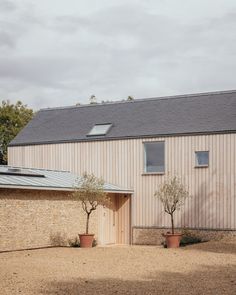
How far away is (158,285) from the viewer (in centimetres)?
1388

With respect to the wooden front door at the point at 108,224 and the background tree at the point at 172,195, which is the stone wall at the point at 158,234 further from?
the background tree at the point at 172,195

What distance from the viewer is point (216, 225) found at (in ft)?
89.1

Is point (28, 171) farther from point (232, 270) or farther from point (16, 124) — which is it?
point (16, 124)

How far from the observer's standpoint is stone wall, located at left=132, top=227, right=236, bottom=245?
27078 mm

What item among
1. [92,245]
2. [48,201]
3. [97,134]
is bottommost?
[92,245]

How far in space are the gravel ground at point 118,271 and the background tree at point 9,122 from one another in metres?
25.5

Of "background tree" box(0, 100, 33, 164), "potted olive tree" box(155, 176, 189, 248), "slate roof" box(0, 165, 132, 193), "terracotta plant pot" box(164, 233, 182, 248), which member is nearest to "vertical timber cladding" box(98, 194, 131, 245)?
"slate roof" box(0, 165, 132, 193)

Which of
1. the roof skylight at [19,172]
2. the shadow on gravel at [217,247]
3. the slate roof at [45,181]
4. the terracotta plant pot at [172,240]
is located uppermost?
the roof skylight at [19,172]

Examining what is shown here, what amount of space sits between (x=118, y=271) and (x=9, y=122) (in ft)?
110

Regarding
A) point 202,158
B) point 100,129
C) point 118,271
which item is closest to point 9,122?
point 100,129

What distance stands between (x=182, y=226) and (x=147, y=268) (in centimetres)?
1111

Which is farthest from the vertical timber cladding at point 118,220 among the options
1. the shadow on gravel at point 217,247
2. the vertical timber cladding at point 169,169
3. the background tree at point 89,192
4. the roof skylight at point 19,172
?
the shadow on gravel at point 217,247

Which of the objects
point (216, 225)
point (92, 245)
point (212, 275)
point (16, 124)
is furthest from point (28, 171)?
point (16, 124)

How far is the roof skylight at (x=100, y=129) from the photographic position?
3099 cm
